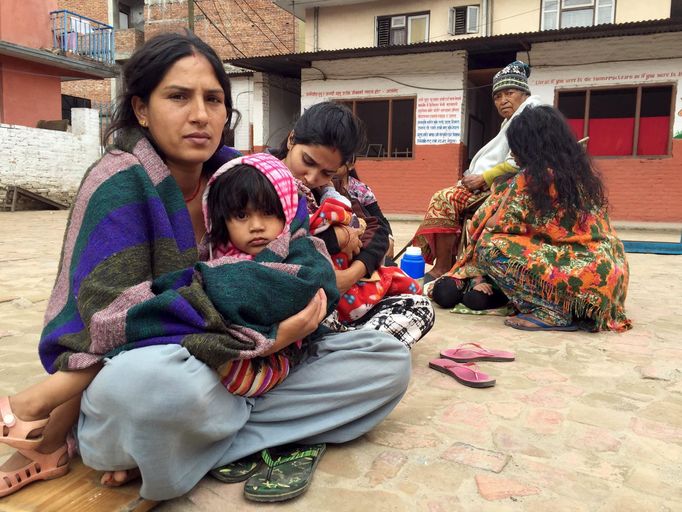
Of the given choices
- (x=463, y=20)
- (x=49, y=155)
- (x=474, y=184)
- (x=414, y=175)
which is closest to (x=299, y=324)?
(x=474, y=184)

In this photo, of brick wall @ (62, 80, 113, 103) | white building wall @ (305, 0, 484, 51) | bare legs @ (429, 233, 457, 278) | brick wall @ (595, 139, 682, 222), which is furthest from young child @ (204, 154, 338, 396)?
brick wall @ (62, 80, 113, 103)

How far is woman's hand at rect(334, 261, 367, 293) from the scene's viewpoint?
2.16 m

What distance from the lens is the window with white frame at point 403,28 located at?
13.9 metres

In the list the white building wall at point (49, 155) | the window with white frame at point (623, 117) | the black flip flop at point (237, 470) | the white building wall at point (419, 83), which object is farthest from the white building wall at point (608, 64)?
the black flip flop at point (237, 470)

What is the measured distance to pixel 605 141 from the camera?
1150 centimetres

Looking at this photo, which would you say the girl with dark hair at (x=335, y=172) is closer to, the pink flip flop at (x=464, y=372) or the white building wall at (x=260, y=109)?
the pink flip flop at (x=464, y=372)

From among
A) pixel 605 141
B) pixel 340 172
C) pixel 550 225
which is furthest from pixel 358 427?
pixel 605 141

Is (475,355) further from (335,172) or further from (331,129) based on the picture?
(331,129)

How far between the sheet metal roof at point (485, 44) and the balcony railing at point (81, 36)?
5346 mm

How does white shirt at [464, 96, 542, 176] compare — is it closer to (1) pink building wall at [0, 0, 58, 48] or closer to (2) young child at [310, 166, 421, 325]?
(2) young child at [310, 166, 421, 325]

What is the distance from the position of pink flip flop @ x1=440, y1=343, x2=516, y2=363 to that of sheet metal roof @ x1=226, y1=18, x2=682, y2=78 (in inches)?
364

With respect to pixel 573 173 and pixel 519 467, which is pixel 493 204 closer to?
pixel 573 173

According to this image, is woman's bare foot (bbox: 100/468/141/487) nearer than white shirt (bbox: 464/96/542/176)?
Yes

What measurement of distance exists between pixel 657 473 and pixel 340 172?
5.16 feet
